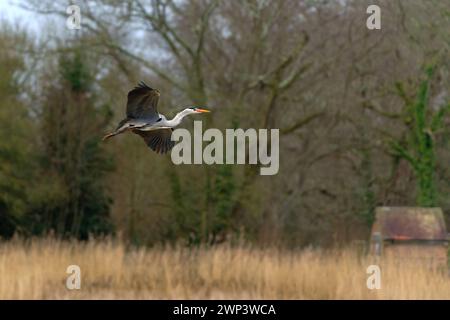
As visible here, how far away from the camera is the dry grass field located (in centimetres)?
1269

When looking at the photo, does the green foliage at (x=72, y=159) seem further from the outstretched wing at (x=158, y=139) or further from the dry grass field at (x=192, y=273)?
the outstretched wing at (x=158, y=139)

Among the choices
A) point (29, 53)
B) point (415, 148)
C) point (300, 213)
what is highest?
point (29, 53)

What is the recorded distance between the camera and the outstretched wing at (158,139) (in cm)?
625

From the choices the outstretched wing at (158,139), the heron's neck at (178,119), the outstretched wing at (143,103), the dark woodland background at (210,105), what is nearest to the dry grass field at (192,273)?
the dark woodland background at (210,105)

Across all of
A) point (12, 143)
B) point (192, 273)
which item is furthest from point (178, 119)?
point (12, 143)

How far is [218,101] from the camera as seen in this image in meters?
20.2

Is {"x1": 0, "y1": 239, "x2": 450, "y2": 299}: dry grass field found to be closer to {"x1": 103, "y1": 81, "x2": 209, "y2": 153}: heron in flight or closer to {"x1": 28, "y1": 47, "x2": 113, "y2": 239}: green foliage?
{"x1": 28, "y1": 47, "x2": 113, "y2": 239}: green foliage

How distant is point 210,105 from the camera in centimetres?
2005

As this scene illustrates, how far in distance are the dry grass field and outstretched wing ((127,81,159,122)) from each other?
699 cm

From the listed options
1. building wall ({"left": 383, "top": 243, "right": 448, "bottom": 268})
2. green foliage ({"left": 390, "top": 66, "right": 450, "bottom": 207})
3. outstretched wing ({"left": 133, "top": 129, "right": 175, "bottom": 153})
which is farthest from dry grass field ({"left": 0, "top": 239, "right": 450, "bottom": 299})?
→ outstretched wing ({"left": 133, "top": 129, "right": 175, "bottom": 153})

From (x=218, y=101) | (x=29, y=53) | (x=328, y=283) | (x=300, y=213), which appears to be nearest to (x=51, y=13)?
(x=29, y=53)

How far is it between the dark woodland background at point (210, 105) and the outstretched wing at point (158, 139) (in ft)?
35.9
